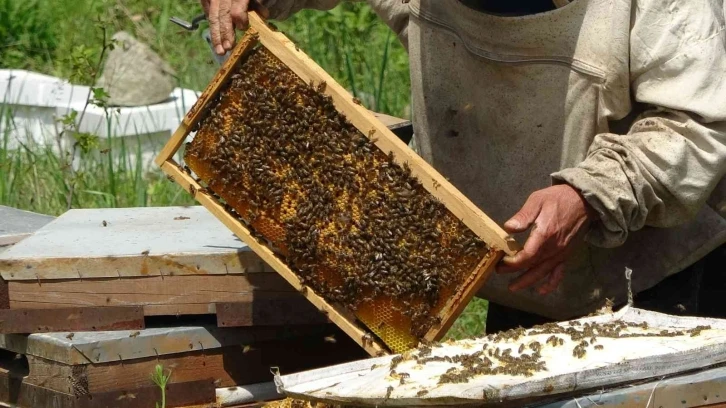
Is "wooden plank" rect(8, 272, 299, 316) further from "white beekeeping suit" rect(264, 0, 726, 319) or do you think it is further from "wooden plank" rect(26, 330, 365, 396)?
"white beekeeping suit" rect(264, 0, 726, 319)

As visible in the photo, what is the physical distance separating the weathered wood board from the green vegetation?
1.26 meters

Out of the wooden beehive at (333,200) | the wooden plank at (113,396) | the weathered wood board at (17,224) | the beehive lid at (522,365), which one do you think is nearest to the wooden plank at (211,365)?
the wooden plank at (113,396)

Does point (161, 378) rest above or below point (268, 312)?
below

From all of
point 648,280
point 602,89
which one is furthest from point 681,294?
point 602,89

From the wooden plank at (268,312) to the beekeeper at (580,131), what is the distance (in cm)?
74

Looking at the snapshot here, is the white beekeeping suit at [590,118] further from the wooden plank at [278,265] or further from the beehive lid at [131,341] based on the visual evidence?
the beehive lid at [131,341]

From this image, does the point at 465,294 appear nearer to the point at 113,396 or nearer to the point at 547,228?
the point at 547,228

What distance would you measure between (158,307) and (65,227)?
2.31 ft

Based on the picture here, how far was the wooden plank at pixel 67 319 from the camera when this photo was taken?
3801 mm

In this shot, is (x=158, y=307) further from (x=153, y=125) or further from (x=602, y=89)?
(x=153, y=125)

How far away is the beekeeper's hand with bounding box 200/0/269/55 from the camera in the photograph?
3812 millimetres

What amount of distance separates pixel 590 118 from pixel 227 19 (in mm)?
1324

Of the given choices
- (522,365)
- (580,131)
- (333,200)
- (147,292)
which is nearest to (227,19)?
(333,200)

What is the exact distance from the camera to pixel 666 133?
353 cm
